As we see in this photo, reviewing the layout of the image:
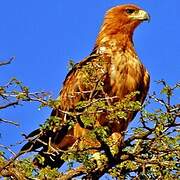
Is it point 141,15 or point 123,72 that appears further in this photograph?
point 141,15

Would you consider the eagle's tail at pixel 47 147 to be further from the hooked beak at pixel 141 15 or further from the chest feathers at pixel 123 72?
the hooked beak at pixel 141 15

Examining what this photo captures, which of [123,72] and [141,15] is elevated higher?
[141,15]

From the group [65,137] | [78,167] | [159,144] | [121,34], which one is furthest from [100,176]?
[121,34]

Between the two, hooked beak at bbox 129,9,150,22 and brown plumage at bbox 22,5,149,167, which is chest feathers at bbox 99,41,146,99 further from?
hooked beak at bbox 129,9,150,22

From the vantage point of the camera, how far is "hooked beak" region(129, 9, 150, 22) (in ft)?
33.8

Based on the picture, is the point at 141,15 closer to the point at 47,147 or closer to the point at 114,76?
the point at 114,76

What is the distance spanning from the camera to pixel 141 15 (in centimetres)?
1035

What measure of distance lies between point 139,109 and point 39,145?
64.1 inches

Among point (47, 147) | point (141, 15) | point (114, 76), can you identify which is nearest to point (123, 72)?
point (114, 76)

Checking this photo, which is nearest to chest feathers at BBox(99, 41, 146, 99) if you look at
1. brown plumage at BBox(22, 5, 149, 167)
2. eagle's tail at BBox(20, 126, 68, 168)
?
brown plumage at BBox(22, 5, 149, 167)

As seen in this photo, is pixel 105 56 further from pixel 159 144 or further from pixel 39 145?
pixel 159 144

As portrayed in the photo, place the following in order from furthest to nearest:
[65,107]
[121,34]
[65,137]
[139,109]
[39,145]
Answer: [121,34] < [65,137] < [65,107] < [39,145] < [139,109]

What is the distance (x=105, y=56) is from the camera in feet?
29.6

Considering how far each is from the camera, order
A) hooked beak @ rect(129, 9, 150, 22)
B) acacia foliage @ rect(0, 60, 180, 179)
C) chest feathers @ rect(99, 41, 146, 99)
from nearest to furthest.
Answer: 1. acacia foliage @ rect(0, 60, 180, 179)
2. chest feathers @ rect(99, 41, 146, 99)
3. hooked beak @ rect(129, 9, 150, 22)
